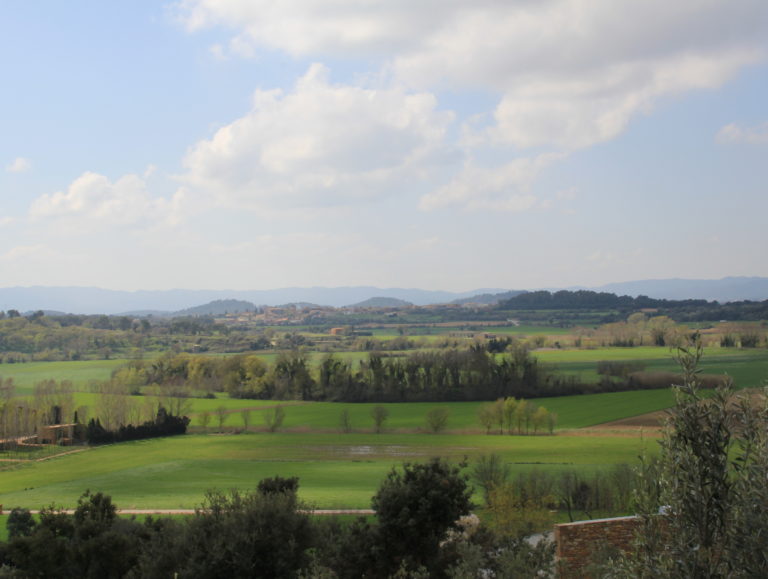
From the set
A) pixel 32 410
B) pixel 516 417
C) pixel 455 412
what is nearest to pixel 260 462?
pixel 516 417

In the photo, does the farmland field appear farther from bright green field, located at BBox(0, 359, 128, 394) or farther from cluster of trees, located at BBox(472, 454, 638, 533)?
bright green field, located at BBox(0, 359, 128, 394)

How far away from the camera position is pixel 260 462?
57.4m

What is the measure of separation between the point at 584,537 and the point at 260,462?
41797 millimetres

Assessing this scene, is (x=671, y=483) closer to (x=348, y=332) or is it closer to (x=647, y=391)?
(x=647, y=391)

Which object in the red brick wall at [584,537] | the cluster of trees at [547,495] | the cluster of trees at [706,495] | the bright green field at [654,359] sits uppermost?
the cluster of trees at [706,495]

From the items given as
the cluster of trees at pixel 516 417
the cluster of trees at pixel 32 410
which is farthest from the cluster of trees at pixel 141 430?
the cluster of trees at pixel 516 417

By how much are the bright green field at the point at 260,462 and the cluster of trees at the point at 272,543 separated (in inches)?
638

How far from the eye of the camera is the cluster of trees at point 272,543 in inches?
850

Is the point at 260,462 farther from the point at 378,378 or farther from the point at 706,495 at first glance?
the point at 706,495

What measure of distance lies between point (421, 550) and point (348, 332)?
172578 millimetres

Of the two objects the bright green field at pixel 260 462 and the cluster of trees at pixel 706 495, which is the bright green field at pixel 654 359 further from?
the cluster of trees at pixel 706 495

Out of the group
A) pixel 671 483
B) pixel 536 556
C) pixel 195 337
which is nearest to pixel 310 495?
pixel 536 556

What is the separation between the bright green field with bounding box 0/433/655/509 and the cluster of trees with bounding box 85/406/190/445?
2693 mm

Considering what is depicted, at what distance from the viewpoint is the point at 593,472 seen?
4547 cm
